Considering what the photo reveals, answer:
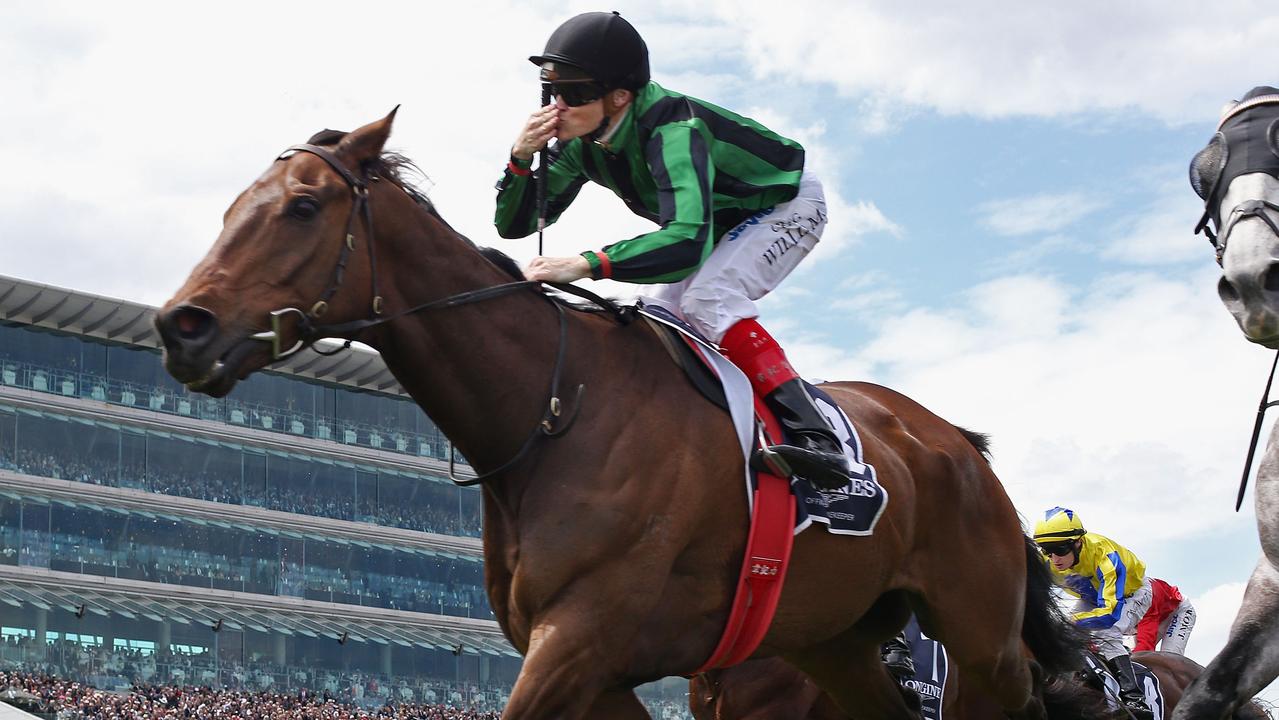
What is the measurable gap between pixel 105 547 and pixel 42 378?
16.0 ft

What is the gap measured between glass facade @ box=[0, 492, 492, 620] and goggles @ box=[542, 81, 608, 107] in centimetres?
3787

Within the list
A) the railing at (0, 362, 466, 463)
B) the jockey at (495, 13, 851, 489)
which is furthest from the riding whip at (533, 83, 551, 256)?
the railing at (0, 362, 466, 463)

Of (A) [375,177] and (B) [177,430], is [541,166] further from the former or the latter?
(B) [177,430]

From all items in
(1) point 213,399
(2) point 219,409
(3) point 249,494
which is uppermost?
(2) point 219,409

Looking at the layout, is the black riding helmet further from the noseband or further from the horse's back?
the horse's back

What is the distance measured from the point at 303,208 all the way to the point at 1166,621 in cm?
998

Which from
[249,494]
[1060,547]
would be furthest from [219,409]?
[1060,547]

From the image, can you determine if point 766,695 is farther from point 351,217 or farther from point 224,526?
point 224,526

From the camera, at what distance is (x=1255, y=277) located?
11.5 feet

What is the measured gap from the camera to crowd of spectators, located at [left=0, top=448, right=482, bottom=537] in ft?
136

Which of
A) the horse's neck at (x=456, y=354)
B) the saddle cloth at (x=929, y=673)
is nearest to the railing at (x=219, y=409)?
the saddle cloth at (x=929, y=673)

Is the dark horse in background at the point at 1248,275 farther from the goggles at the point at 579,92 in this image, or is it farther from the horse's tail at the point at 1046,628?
the horse's tail at the point at 1046,628

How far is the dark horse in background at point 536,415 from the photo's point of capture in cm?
456

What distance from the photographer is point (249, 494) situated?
46.0 metres
